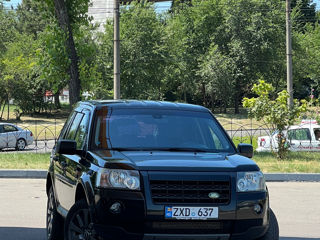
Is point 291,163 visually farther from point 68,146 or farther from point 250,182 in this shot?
point 250,182

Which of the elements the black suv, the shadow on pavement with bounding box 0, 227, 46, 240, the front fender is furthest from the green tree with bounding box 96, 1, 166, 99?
the front fender

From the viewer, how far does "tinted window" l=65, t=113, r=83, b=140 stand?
308 inches

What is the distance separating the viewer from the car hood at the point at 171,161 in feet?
19.5

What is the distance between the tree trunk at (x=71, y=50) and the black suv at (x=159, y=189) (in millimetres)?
16448

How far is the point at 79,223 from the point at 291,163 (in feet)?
44.4

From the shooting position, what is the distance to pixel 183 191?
586 centimetres

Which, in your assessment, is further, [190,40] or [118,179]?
[190,40]

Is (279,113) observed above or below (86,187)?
above

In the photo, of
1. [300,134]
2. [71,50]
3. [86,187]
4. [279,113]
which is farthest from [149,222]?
[300,134]

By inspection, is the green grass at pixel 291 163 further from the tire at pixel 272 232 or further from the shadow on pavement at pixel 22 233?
the tire at pixel 272 232

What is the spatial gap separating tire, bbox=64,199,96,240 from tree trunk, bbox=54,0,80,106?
55.5 feet

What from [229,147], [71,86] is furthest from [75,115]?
[71,86]

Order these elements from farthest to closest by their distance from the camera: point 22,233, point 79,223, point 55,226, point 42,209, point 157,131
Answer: point 42,209 → point 22,233 → point 55,226 → point 157,131 → point 79,223

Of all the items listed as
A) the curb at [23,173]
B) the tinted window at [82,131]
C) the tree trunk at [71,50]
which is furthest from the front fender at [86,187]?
the tree trunk at [71,50]
